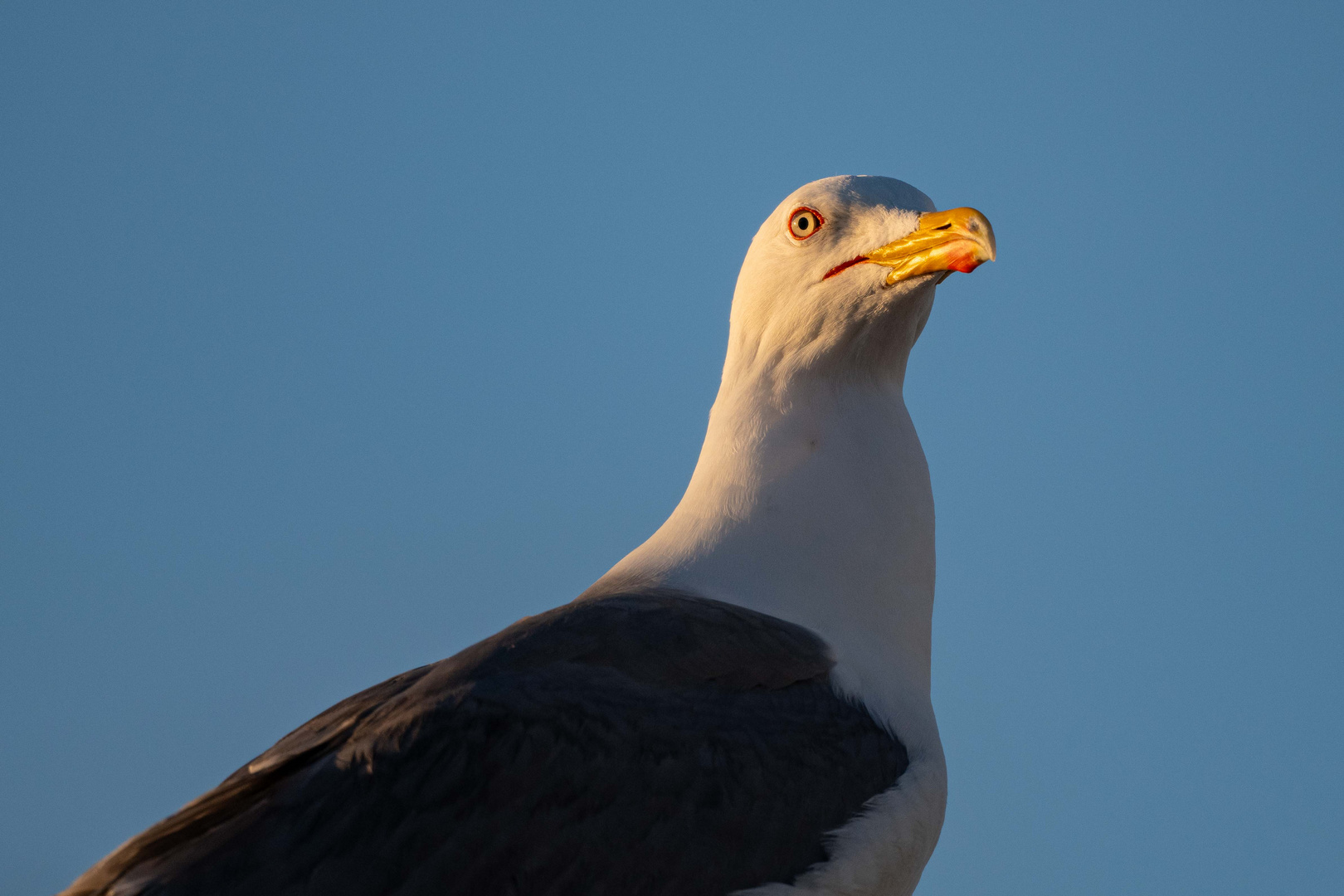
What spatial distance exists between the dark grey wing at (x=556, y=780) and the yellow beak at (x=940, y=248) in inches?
64.5

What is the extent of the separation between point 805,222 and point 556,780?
2710 millimetres

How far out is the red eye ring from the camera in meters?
4.99

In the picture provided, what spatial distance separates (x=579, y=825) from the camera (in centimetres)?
325

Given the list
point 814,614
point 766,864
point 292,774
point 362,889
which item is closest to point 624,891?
point 766,864

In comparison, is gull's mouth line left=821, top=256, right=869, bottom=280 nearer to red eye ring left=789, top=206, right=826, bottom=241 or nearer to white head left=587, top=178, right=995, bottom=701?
white head left=587, top=178, right=995, bottom=701

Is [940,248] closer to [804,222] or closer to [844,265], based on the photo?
[844,265]

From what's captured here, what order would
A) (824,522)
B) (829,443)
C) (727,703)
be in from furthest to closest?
(829,443) → (824,522) → (727,703)

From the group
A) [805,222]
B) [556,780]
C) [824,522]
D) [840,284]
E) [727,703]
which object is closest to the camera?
[556,780]

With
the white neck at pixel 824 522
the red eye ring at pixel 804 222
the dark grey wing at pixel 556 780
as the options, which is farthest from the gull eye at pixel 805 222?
the dark grey wing at pixel 556 780

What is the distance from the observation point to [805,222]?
502cm

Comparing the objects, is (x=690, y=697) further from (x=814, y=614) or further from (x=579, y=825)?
(x=814, y=614)

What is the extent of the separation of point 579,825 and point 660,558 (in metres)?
1.50

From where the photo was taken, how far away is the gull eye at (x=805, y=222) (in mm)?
4988

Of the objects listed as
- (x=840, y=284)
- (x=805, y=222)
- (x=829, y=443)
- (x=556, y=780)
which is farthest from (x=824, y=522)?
(x=556, y=780)
